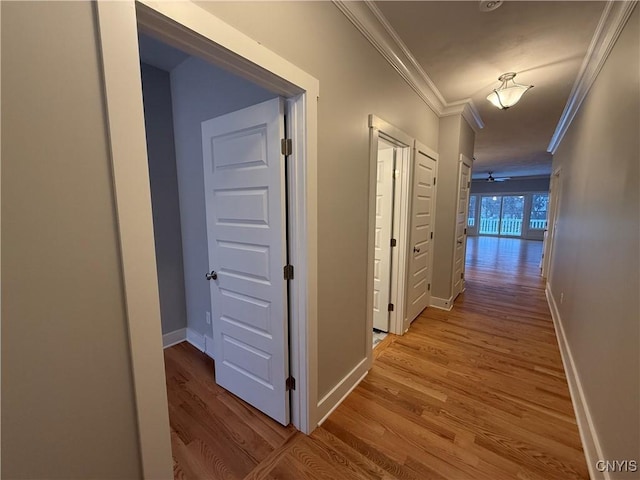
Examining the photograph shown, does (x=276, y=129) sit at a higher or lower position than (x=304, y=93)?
lower

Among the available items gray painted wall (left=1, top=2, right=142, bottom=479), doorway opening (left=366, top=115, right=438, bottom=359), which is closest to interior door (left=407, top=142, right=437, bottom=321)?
doorway opening (left=366, top=115, right=438, bottom=359)

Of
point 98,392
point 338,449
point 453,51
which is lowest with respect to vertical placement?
point 338,449

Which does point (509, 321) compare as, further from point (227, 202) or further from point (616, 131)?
point (227, 202)

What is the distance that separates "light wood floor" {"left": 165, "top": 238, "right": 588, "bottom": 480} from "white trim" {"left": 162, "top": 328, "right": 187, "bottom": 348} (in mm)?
108

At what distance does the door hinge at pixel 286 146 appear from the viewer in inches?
56.6

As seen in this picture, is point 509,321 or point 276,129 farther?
point 509,321

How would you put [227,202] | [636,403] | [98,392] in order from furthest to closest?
[227,202] < [636,403] < [98,392]

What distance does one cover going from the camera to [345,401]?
1961 millimetres

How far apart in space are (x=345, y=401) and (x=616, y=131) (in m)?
2.50

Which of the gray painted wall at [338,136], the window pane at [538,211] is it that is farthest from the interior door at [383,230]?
the window pane at [538,211]

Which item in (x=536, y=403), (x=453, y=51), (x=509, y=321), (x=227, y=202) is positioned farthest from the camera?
(x=509, y=321)

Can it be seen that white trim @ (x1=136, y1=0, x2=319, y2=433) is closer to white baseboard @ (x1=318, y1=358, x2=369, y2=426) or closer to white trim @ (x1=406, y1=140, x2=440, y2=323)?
white baseboard @ (x1=318, y1=358, x2=369, y2=426)

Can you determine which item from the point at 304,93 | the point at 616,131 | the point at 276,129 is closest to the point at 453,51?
the point at 616,131

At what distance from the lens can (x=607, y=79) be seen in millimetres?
1978
